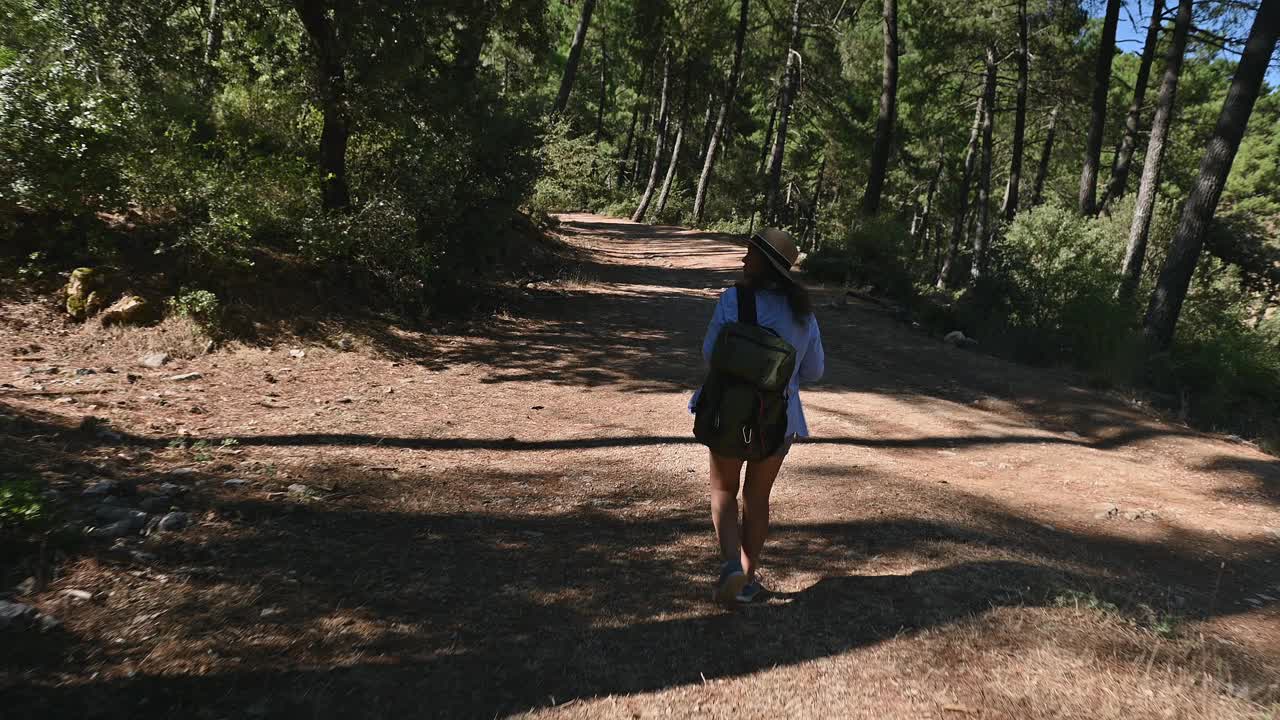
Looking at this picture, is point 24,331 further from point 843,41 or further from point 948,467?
point 843,41

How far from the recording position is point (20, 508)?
10.8 feet

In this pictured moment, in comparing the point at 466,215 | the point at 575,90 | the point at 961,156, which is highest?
Result: the point at 575,90


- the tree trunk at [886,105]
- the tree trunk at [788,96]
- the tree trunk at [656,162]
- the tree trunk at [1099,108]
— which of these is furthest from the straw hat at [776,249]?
the tree trunk at [656,162]

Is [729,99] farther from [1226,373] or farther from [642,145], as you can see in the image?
[642,145]

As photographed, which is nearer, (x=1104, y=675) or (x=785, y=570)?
(x=1104, y=675)

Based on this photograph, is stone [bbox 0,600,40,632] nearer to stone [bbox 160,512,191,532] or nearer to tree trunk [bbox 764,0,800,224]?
stone [bbox 160,512,191,532]

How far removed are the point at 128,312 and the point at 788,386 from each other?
735 cm

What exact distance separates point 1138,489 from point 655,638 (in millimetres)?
4820

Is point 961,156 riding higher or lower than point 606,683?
higher

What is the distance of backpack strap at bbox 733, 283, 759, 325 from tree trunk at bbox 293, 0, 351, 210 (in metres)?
8.22

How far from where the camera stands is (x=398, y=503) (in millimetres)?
4715

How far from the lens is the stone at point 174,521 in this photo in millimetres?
3678

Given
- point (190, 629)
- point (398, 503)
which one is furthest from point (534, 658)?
point (398, 503)

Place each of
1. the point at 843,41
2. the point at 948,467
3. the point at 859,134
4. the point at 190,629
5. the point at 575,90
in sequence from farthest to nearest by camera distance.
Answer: the point at 575,90
the point at 859,134
the point at 843,41
the point at 948,467
the point at 190,629
